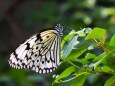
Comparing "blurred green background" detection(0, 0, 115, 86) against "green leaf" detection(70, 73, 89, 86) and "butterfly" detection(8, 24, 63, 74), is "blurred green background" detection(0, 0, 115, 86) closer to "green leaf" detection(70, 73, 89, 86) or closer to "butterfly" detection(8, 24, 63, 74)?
"butterfly" detection(8, 24, 63, 74)

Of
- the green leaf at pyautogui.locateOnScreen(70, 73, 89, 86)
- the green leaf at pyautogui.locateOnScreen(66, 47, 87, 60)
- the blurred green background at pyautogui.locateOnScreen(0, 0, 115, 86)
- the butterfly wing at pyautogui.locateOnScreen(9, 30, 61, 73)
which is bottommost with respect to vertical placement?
the green leaf at pyautogui.locateOnScreen(70, 73, 89, 86)

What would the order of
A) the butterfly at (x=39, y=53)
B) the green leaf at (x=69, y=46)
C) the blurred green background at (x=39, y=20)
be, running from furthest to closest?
1. the blurred green background at (x=39, y=20)
2. the butterfly at (x=39, y=53)
3. the green leaf at (x=69, y=46)

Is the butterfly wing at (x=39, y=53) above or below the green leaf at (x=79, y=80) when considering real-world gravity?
above

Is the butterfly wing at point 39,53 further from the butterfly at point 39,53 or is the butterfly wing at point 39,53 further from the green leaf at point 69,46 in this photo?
the green leaf at point 69,46

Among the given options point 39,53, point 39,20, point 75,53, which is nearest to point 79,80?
point 75,53

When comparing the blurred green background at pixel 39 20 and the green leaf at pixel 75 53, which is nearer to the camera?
the green leaf at pixel 75 53

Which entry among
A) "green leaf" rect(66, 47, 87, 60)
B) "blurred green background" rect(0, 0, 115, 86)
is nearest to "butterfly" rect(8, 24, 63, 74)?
"green leaf" rect(66, 47, 87, 60)

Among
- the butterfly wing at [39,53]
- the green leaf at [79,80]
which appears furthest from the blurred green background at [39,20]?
the green leaf at [79,80]
